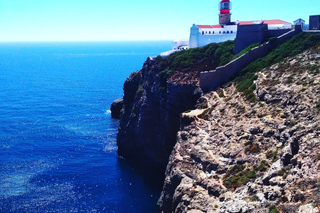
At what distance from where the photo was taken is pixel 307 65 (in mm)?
46250

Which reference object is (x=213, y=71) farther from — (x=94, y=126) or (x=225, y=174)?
(x=94, y=126)

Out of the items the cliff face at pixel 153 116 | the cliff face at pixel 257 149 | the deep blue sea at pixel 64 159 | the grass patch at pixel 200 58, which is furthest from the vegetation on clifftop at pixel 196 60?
the deep blue sea at pixel 64 159

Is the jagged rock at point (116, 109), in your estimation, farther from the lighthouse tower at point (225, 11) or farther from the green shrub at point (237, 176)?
the green shrub at point (237, 176)

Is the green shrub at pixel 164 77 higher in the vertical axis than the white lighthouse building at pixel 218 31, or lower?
lower

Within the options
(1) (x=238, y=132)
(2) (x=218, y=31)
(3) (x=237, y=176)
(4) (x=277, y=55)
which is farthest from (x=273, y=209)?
(2) (x=218, y=31)

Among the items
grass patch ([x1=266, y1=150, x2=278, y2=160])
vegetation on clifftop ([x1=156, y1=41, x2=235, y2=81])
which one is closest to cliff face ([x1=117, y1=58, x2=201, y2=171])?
vegetation on clifftop ([x1=156, y1=41, x2=235, y2=81])

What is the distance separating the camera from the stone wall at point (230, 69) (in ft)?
184

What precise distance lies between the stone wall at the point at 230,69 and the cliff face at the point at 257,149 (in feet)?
11.1

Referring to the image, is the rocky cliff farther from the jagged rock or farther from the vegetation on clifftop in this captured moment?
the jagged rock

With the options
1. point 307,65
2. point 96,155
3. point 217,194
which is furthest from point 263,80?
point 96,155

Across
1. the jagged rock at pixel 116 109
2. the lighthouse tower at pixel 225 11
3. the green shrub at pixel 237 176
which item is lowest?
the jagged rock at pixel 116 109

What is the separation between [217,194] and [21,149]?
45.9m

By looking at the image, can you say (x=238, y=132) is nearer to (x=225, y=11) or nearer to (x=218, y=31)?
(x=218, y=31)

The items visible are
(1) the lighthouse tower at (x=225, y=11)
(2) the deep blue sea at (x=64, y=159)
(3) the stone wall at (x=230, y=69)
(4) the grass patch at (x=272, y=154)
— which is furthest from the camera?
(1) the lighthouse tower at (x=225, y=11)
